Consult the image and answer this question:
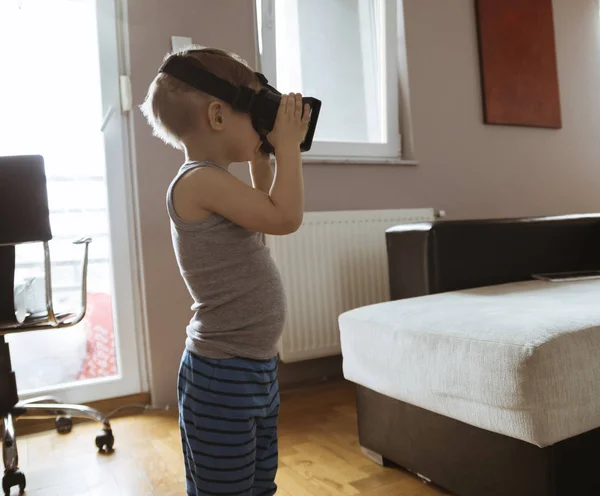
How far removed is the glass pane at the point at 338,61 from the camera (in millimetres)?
2258

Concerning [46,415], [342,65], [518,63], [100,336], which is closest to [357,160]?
[342,65]

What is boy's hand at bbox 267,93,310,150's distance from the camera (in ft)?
2.72

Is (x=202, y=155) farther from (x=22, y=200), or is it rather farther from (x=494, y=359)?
(x=22, y=200)

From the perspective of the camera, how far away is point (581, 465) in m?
0.99

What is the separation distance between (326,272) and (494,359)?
3.86 ft

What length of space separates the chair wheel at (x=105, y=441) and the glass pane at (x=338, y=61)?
1391mm

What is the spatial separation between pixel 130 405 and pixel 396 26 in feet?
6.37

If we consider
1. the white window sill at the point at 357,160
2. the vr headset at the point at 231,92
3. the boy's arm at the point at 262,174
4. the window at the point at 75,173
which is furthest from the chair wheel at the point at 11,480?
the white window sill at the point at 357,160

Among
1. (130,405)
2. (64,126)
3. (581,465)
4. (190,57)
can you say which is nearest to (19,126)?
(64,126)

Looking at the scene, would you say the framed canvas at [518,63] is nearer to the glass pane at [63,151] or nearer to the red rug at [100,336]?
the glass pane at [63,151]

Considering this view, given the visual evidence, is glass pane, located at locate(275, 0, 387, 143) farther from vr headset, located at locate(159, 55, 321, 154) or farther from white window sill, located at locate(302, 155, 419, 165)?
vr headset, located at locate(159, 55, 321, 154)

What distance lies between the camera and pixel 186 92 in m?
0.83

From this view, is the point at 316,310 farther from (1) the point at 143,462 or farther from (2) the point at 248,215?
(2) the point at 248,215

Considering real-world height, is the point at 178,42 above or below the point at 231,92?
above
